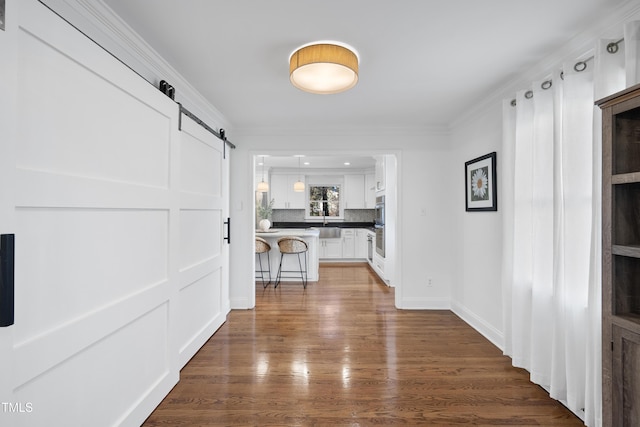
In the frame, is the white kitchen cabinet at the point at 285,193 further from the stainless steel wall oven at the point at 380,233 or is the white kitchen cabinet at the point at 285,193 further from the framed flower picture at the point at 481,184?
the framed flower picture at the point at 481,184

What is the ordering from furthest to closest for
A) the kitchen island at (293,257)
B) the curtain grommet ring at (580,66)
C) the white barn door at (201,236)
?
the kitchen island at (293,257), the white barn door at (201,236), the curtain grommet ring at (580,66)

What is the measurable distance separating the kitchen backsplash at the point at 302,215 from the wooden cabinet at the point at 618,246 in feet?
22.8

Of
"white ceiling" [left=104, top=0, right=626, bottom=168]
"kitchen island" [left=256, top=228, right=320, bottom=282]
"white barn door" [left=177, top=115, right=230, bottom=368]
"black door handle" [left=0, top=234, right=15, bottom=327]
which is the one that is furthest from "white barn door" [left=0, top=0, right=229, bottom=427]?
"kitchen island" [left=256, top=228, right=320, bottom=282]

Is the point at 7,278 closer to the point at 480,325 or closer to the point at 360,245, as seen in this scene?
the point at 480,325

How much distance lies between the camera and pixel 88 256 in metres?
1.47

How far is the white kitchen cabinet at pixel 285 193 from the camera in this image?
26.5 ft

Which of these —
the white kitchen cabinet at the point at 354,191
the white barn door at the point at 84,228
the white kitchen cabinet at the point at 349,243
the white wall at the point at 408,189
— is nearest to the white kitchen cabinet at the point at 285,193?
the white kitchen cabinet at the point at 354,191

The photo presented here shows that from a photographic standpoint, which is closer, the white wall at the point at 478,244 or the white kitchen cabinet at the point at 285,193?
the white wall at the point at 478,244

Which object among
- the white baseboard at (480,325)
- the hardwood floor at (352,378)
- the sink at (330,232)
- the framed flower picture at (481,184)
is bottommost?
the hardwood floor at (352,378)

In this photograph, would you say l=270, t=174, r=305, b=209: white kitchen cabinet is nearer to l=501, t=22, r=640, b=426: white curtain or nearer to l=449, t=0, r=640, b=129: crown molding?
l=449, t=0, r=640, b=129: crown molding

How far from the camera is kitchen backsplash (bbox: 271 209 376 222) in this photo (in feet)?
27.3

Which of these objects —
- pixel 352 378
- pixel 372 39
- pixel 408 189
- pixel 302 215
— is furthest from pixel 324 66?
pixel 302 215

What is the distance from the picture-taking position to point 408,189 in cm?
404

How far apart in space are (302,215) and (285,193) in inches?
30.4
